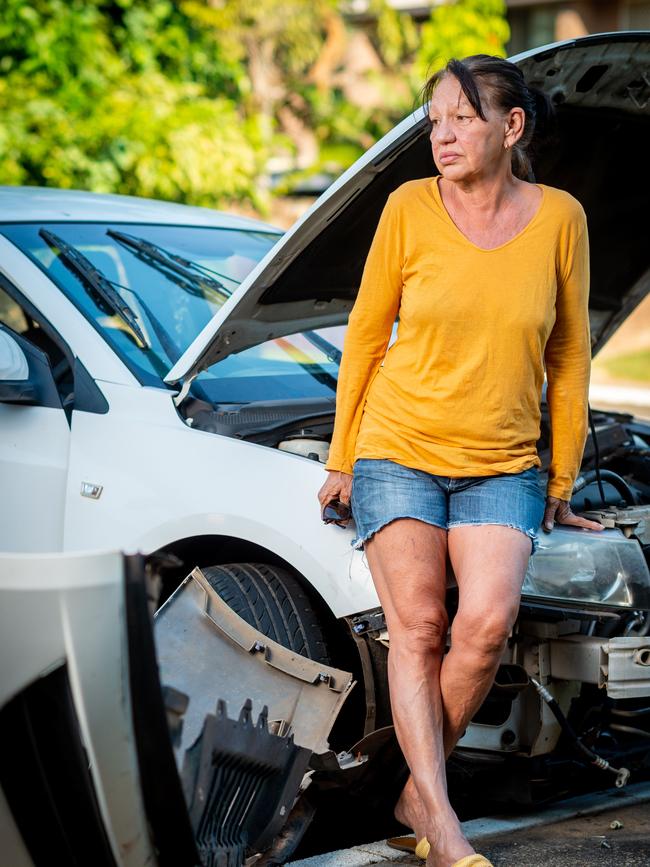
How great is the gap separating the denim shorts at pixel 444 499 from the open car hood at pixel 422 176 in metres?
0.84

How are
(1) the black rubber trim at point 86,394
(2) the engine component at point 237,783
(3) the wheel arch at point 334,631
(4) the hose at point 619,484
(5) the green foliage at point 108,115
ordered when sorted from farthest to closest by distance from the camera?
(5) the green foliage at point 108,115
(4) the hose at point 619,484
(1) the black rubber trim at point 86,394
(3) the wheel arch at point 334,631
(2) the engine component at point 237,783

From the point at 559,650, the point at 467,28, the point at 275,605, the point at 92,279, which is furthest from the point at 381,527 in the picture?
the point at 467,28

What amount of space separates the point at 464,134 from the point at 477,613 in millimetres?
1174

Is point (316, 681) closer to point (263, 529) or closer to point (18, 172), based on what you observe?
point (263, 529)

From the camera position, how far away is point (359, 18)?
2102 cm

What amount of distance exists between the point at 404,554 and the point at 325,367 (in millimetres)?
1409

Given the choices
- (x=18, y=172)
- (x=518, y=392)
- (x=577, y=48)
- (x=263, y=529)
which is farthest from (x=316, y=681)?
(x=18, y=172)

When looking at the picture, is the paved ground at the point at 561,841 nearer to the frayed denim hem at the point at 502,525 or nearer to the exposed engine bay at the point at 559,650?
the exposed engine bay at the point at 559,650

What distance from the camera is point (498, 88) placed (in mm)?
3158

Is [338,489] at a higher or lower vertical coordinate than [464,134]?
lower

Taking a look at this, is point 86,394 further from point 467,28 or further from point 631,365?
point 631,365

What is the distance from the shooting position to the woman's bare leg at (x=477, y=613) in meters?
3.04

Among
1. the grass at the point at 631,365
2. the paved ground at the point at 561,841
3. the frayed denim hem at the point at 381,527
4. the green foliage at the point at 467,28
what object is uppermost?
the green foliage at the point at 467,28

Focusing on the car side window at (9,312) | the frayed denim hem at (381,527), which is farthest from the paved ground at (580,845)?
the car side window at (9,312)
